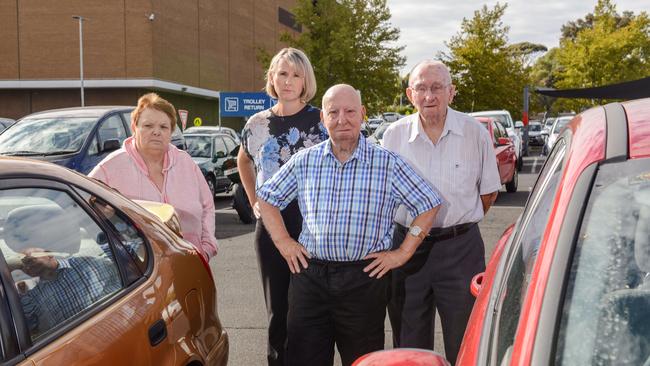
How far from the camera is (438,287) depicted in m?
4.05

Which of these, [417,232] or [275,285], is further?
[275,285]

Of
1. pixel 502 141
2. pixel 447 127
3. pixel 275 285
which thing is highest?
pixel 447 127

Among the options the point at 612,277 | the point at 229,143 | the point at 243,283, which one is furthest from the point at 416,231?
the point at 229,143

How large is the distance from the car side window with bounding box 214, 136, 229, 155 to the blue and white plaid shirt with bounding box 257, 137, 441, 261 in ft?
44.0

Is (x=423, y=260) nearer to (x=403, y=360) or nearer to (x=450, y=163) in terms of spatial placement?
(x=450, y=163)

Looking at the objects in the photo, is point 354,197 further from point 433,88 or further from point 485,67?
point 485,67

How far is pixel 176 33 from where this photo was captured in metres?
43.3

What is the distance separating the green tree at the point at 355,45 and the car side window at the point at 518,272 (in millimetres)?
39068

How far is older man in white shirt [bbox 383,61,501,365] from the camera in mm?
4020

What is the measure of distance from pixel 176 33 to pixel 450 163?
135 ft

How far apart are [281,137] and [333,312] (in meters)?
1.13

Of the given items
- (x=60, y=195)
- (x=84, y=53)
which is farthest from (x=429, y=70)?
(x=84, y=53)

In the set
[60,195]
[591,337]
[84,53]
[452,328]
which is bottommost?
[452,328]

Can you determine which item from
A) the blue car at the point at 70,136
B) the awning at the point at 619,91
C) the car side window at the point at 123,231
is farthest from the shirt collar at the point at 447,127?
the blue car at the point at 70,136
